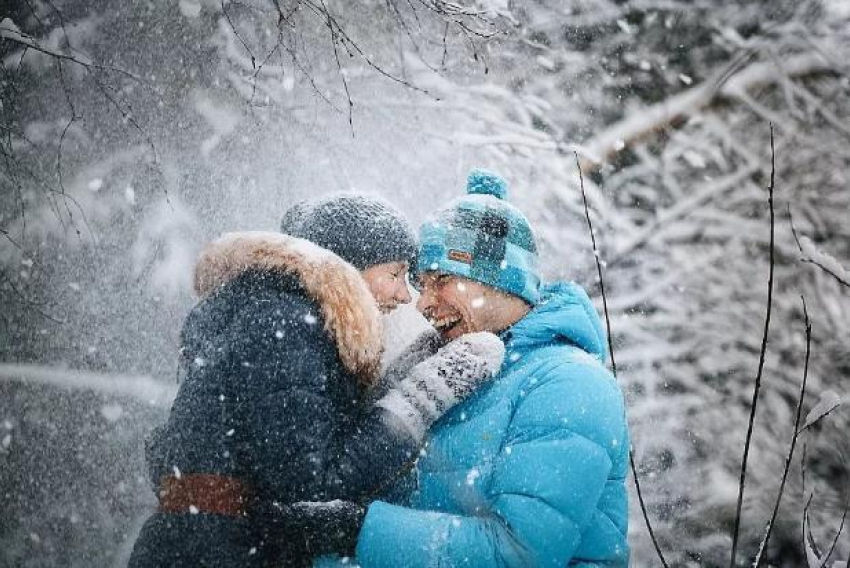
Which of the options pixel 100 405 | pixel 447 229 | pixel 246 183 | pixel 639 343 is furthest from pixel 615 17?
pixel 100 405

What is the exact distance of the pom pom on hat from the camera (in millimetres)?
2355

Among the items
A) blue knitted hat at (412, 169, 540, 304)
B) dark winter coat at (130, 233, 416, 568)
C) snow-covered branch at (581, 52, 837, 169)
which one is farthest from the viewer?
snow-covered branch at (581, 52, 837, 169)

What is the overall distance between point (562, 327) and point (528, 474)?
0.58 metres

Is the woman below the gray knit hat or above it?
below

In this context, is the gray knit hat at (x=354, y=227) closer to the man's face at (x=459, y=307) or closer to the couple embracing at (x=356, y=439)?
the man's face at (x=459, y=307)

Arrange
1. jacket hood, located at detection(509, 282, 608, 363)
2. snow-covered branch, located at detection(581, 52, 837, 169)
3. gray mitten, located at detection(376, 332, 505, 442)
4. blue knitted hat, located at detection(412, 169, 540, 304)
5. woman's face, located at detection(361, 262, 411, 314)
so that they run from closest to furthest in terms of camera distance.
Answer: gray mitten, located at detection(376, 332, 505, 442)
jacket hood, located at detection(509, 282, 608, 363)
blue knitted hat, located at detection(412, 169, 540, 304)
woman's face, located at detection(361, 262, 411, 314)
snow-covered branch, located at detection(581, 52, 837, 169)

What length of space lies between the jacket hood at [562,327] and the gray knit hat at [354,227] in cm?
62

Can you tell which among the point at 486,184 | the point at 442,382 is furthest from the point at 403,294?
the point at 442,382

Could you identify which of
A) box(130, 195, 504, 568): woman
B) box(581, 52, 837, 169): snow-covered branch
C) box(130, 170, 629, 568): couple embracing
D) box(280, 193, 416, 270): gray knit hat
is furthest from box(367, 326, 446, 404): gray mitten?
box(581, 52, 837, 169): snow-covered branch

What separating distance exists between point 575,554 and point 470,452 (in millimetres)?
459

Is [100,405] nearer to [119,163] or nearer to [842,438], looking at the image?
[119,163]

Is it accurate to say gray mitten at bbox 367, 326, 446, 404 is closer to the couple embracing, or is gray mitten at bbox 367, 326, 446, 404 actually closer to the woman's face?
the couple embracing

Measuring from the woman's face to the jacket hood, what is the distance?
1.72 ft

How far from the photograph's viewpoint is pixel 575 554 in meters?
1.77
